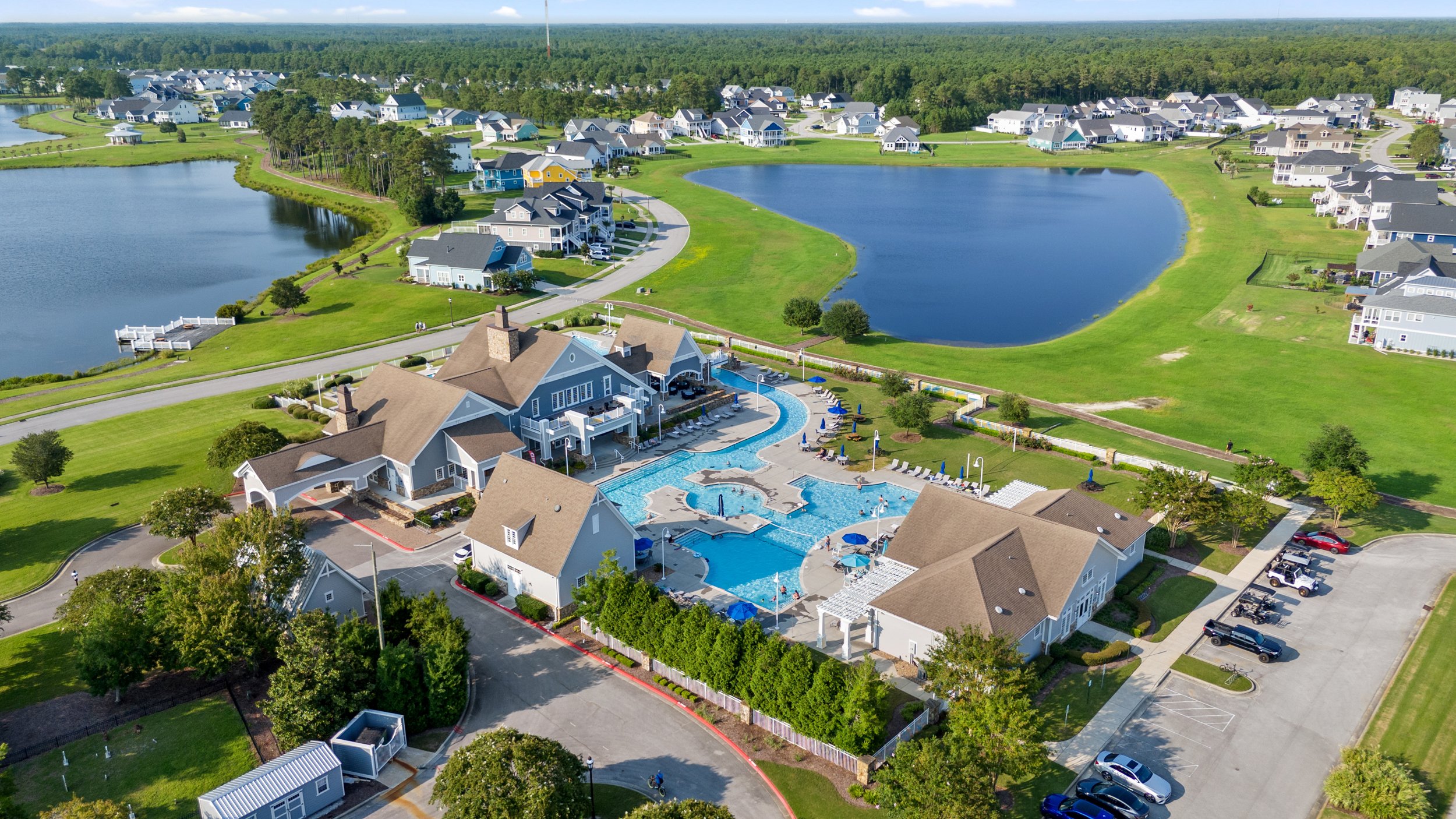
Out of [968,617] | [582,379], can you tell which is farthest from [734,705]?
[582,379]

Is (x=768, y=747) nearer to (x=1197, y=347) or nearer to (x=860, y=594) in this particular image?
(x=860, y=594)

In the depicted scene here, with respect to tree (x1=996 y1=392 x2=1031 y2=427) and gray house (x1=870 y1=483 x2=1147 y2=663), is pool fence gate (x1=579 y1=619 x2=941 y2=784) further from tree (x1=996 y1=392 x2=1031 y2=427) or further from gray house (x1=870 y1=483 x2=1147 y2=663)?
tree (x1=996 y1=392 x2=1031 y2=427)

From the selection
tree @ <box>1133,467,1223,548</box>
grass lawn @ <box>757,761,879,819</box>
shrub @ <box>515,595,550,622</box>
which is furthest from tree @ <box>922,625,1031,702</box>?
tree @ <box>1133,467,1223,548</box>

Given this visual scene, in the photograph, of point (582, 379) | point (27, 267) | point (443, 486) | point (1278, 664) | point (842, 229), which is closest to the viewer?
point (1278, 664)

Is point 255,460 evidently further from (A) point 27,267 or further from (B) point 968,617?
(A) point 27,267

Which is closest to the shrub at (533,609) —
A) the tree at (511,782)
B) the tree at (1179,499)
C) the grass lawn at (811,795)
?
the tree at (511,782)

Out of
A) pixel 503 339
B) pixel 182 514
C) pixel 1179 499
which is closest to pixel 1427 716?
pixel 1179 499

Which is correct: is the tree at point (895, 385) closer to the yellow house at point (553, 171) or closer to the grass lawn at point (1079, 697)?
the grass lawn at point (1079, 697)
